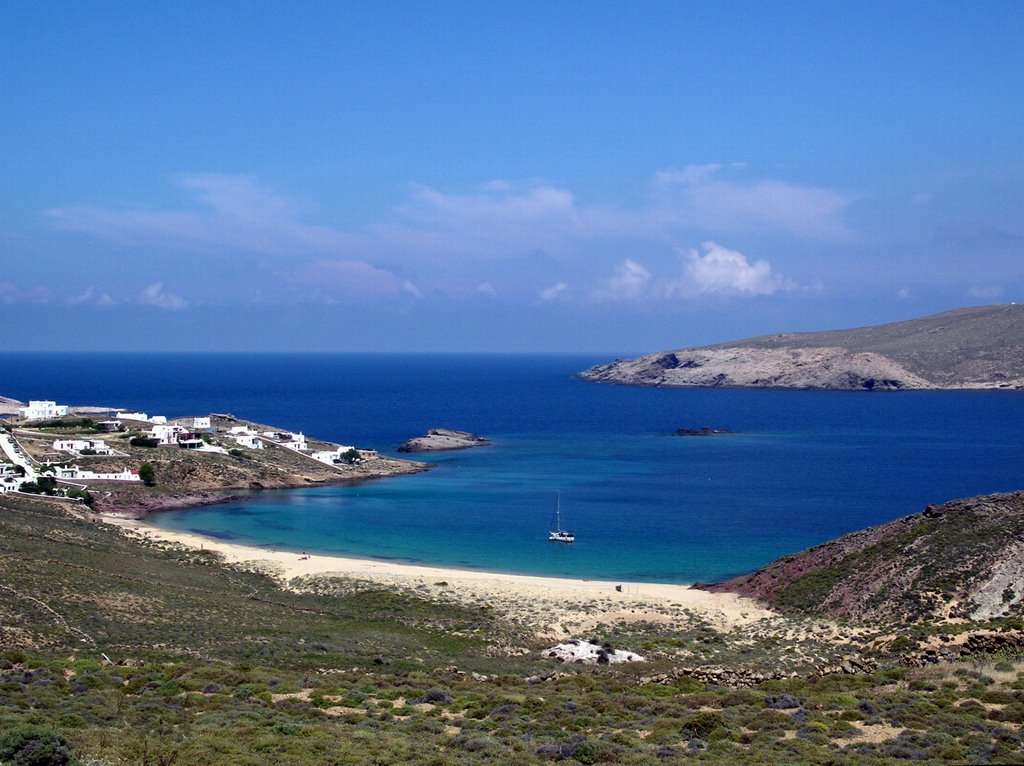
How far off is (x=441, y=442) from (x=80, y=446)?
43.7 metres

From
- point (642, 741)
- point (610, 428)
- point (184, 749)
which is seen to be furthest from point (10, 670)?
point (610, 428)

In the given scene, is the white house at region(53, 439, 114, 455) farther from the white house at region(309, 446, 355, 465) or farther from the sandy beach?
the sandy beach

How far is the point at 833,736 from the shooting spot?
56.5 ft

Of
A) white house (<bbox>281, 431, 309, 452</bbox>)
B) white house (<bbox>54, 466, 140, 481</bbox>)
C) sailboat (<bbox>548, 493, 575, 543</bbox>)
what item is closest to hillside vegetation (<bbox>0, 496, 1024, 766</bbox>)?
sailboat (<bbox>548, 493, 575, 543</bbox>)

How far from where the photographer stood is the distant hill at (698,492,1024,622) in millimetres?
34156

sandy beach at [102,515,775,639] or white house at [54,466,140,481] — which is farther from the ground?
white house at [54,466,140,481]

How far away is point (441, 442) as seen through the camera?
366ft

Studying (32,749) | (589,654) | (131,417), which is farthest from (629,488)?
(32,749)

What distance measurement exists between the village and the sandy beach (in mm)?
26115

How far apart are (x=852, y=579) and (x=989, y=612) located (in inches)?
271

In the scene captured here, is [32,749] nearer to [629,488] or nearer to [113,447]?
[629,488]

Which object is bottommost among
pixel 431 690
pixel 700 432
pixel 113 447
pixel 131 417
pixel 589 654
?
pixel 589 654

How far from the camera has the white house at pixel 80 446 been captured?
78.5 meters

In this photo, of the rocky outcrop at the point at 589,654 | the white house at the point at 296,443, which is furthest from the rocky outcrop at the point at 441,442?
the rocky outcrop at the point at 589,654
